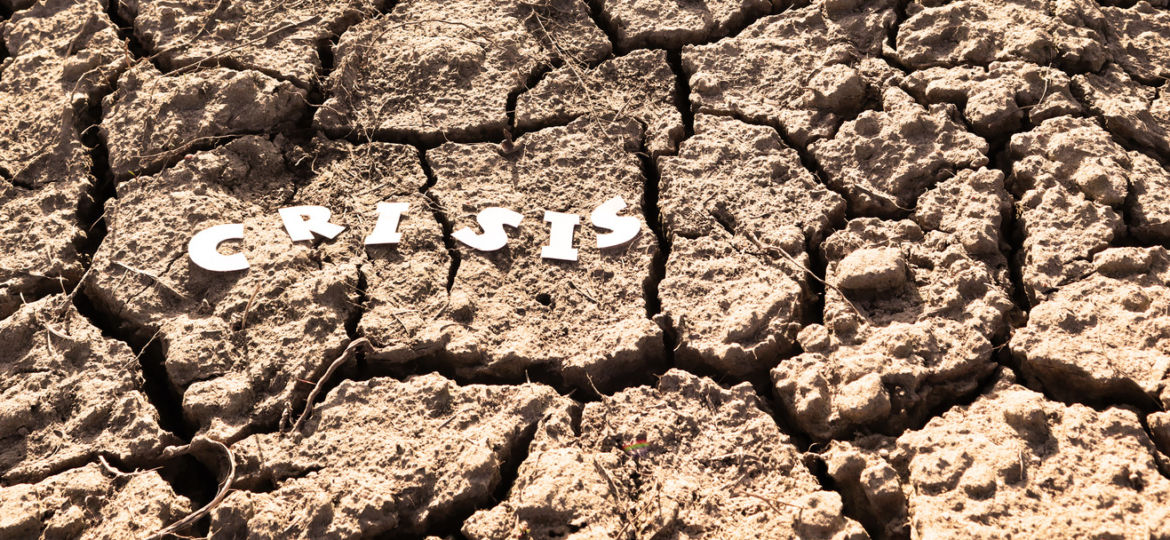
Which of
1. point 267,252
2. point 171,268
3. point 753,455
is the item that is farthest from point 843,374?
point 171,268

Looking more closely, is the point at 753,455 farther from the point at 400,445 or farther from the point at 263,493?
the point at 263,493

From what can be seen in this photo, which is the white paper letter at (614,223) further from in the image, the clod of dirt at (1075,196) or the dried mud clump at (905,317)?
the clod of dirt at (1075,196)

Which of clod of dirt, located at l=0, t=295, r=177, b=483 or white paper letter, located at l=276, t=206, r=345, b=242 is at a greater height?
white paper letter, located at l=276, t=206, r=345, b=242

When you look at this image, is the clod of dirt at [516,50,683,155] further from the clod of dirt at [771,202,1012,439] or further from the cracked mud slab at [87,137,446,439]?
the clod of dirt at [771,202,1012,439]

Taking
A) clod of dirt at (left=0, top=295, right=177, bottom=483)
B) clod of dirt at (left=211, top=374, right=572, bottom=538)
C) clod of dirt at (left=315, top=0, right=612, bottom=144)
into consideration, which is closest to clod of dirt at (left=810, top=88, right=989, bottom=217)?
clod of dirt at (left=315, top=0, right=612, bottom=144)

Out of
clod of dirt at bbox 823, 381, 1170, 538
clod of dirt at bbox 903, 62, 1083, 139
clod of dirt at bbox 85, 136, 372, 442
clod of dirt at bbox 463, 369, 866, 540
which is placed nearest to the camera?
clod of dirt at bbox 823, 381, 1170, 538

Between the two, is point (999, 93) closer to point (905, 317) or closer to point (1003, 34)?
point (1003, 34)

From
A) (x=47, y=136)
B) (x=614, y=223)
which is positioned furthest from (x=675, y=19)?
(x=47, y=136)
